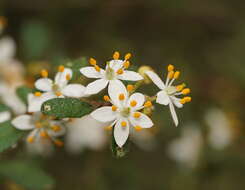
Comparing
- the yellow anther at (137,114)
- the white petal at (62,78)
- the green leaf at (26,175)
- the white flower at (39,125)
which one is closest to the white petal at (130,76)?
the yellow anther at (137,114)

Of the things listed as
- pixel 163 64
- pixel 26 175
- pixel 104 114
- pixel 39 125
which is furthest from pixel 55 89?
pixel 163 64

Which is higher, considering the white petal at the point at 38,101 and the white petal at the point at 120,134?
the white petal at the point at 38,101

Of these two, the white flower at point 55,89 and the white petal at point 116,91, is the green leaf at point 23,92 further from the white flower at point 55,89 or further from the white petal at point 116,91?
the white petal at point 116,91

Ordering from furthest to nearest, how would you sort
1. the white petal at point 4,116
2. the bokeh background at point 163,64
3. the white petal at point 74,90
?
1. the bokeh background at point 163,64
2. the white petal at point 4,116
3. the white petal at point 74,90

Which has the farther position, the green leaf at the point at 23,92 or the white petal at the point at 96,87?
the green leaf at the point at 23,92

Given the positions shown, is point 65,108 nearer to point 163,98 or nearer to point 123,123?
point 123,123

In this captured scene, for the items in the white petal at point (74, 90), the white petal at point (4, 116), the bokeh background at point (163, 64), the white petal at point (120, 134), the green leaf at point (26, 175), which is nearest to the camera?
the white petal at point (120, 134)

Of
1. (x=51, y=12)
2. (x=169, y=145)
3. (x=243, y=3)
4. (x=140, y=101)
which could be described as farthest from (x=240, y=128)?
(x=140, y=101)
